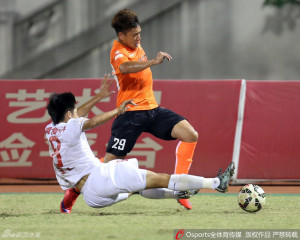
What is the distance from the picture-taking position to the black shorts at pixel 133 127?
7906mm

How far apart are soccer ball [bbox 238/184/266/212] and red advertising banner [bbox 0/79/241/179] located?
3.34 metres

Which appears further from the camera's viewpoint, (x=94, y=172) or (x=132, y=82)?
(x=132, y=82)

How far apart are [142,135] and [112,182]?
3829 millimetres

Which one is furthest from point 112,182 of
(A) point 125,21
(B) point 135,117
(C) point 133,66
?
(A) point 125,21

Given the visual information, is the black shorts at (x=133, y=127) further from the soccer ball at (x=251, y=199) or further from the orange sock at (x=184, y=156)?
the soccer ball at (x=251, y=199)

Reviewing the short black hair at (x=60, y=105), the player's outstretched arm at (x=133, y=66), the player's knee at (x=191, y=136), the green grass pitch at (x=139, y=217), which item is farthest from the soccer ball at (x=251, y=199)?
the short black hair at (x=60, y=105)

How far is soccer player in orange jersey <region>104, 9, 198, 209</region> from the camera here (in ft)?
25.9

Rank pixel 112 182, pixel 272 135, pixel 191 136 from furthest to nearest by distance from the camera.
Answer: pixel 272 135, pixel 191 136, pixel 112 182

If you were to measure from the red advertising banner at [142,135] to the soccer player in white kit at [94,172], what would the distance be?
135 inches

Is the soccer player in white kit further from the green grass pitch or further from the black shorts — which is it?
the black shorts

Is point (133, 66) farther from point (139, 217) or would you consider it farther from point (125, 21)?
point (139, 217)

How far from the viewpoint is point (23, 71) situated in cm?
1644

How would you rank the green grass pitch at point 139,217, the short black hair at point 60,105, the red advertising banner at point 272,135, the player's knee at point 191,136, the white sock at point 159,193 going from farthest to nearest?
the red advertising banner at point 272,135 → the player's knee at point 191,136 → the white sock at point 159,193 → the short black hair at point 60,105 → the green grass pitch at point 139,217

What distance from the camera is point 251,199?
7.39 m
